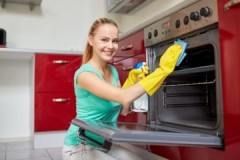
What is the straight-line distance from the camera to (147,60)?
1.62 metres

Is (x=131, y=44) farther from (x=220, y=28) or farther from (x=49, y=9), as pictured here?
(x=49, y=9)

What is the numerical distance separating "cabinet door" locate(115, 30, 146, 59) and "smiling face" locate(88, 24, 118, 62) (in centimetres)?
41

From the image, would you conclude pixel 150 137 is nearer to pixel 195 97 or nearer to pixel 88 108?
pixel 88 108

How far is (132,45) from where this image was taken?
1850 millimetres

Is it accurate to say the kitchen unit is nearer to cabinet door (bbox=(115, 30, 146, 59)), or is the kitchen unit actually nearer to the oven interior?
the oven interior

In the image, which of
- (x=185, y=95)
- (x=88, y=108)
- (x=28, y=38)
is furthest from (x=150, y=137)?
(x=28, y=38)

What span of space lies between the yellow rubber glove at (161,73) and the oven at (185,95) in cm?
14

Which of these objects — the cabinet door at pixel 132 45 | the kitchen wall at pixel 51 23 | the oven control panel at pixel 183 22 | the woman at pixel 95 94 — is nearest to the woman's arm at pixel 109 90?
the woman at pixel 95 94

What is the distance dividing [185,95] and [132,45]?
0.53m

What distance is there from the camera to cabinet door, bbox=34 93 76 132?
2727 mm

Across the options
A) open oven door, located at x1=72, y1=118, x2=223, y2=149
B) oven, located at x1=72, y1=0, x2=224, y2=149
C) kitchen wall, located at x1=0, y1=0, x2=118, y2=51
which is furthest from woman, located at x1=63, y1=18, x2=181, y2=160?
kitchen wall, located at x1=0, y1=0, x2=118, y2=51

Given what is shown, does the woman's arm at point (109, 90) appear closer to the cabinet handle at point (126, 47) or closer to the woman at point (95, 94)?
the woman at point (95, 94)

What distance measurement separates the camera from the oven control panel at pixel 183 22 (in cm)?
109

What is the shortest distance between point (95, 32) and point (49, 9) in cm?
234
